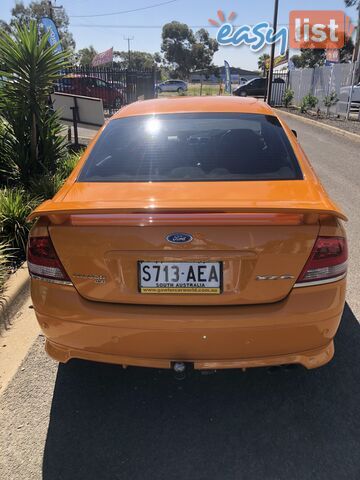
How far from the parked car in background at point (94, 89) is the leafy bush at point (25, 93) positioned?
1222 centimetres

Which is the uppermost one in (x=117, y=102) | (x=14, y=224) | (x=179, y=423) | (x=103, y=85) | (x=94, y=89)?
(x=103, y=85)

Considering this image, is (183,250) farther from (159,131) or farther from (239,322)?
(159,131)

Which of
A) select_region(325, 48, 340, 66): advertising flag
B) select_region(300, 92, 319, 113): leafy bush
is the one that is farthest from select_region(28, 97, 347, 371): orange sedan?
select_region(325, 48, 340, 66): advertising flag

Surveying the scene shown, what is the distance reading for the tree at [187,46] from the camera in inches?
3794

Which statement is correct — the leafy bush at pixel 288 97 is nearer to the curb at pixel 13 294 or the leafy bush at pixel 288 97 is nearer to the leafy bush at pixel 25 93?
the leafy bush at pixel 25 93

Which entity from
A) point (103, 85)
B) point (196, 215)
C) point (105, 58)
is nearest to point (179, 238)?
point (196, 215)

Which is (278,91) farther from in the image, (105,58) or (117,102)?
(117,102)

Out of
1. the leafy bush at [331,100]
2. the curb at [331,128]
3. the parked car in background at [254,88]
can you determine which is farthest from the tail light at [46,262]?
the parked car in background at [254,88]

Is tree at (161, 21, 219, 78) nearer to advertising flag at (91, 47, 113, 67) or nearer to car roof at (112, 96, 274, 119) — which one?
advertising flag at (91, 47, 113, 67)

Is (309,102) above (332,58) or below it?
below

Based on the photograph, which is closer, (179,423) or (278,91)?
(179,423)

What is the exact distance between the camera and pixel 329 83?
71.0 feet

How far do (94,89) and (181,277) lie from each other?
18.2 m

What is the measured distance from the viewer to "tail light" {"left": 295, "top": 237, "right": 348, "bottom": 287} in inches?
85.9
